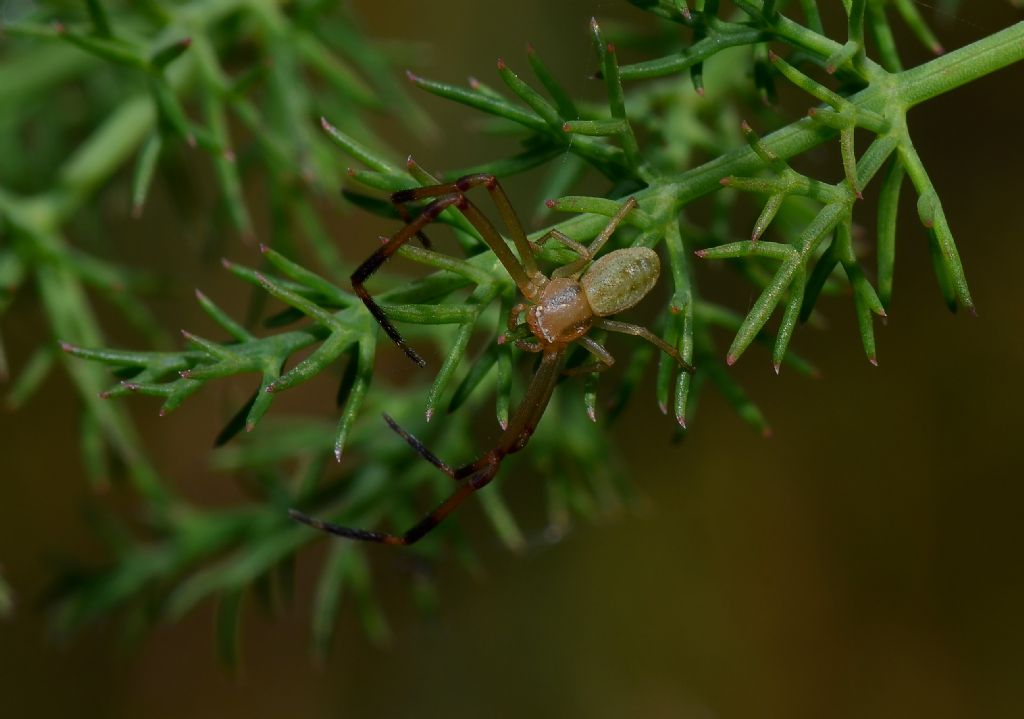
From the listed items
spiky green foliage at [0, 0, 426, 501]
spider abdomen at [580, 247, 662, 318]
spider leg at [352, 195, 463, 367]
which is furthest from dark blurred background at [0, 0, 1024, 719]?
spider leg at [352, 195, 463, 367]

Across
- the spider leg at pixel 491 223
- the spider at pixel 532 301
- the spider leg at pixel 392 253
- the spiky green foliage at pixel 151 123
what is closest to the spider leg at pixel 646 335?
the spider at pixel 532 301

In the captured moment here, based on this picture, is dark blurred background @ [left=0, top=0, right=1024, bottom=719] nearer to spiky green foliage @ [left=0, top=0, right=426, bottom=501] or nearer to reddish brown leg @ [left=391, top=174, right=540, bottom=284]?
spiky green foliage @ [left=0, top=0, right=426, bottom=501]

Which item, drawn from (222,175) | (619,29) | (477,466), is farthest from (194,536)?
(619,29)

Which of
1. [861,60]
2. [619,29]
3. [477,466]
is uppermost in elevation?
[861,60]

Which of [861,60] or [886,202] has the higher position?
[861,60]

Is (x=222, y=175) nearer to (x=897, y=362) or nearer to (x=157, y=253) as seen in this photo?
(x=157, y=253)

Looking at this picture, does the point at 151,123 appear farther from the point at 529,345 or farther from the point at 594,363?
the point at 594,363

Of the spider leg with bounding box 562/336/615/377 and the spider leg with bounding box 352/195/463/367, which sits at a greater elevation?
the spider leg with bounding box 352/195/463/367

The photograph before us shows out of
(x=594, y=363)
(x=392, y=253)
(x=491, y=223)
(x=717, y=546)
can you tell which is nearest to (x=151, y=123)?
(x=392, y=253)
